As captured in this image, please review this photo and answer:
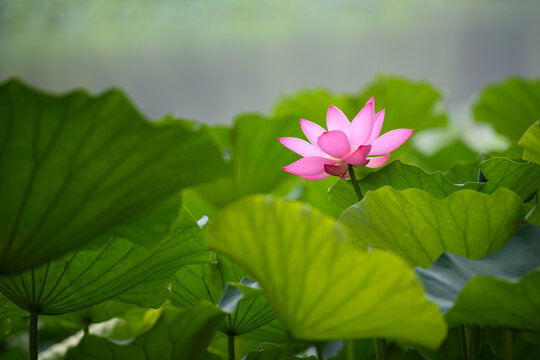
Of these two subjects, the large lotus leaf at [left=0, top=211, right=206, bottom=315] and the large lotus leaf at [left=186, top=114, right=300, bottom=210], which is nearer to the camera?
the large lotus leaf at [left=0, top=211, right=206, bottom=315]

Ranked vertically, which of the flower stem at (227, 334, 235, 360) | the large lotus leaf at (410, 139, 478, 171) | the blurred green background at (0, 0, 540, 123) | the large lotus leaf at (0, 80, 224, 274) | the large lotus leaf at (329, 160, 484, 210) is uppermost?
the blurred green background at (0, 0, 540, 123)

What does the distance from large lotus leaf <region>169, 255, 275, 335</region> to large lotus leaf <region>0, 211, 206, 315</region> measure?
0.10 feet

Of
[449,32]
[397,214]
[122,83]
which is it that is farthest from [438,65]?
[397,214]

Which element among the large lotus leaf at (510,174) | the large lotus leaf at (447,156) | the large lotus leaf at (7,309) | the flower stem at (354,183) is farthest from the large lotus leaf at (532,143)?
the large lotus leaf at (447,156)

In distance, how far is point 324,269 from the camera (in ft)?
0.96

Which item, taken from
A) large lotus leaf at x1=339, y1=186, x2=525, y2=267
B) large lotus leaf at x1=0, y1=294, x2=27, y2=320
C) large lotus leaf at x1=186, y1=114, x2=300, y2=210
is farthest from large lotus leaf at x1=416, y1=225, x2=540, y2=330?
large lotus leaf at x1=186, y1=114, x2=300, y2=210

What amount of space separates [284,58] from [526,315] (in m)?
3.29

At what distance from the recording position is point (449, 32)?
3.61 meters

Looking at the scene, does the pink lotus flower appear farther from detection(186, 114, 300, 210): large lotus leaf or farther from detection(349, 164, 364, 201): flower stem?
detection(186, 114, 300, 210): large lotus leaf

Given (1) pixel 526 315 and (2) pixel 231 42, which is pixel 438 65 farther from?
(1) pixel 526 315

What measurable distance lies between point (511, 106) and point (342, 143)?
2.51 ft

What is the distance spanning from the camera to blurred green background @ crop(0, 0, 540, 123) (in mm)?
3117

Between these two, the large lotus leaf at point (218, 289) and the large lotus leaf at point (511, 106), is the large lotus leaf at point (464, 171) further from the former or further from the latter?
the large lotus leaf at point (511, 106)

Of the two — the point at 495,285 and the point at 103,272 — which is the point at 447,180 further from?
the point at 103,272
